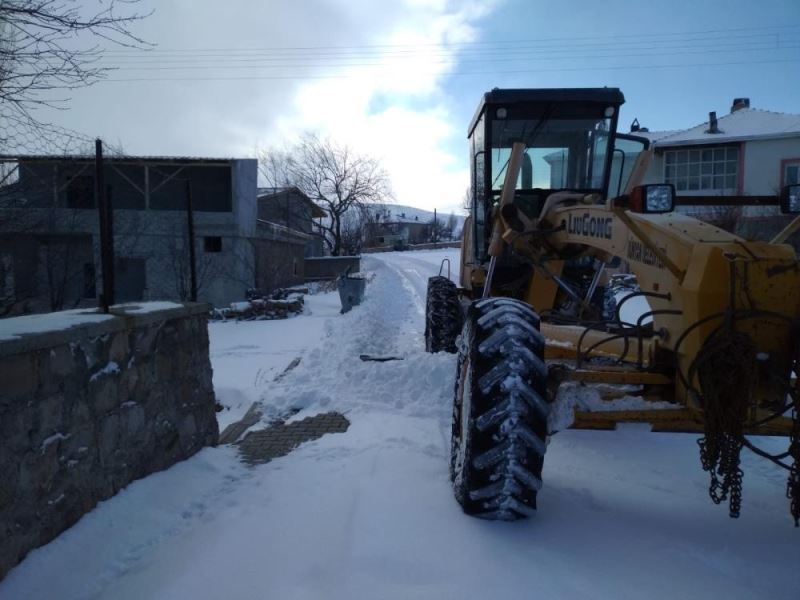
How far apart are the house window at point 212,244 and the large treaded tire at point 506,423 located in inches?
764

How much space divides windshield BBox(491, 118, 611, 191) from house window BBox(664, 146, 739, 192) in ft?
83.1

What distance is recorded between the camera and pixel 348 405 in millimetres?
5895

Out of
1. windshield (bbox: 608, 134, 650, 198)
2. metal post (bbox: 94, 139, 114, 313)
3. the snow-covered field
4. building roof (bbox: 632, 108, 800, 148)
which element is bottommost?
the snow-covered field

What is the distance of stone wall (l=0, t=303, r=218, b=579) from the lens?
2609 millimetres

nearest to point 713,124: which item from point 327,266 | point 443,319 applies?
point 327,266

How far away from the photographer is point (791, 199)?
11.0 ft

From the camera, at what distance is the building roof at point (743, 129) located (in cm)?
2702

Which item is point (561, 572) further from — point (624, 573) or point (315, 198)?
point (315, 198)

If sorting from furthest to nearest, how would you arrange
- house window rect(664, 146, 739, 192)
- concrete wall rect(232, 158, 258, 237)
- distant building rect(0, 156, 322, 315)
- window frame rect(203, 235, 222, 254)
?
house window rect(664, 146, 739, 192), window frame rect(203, 235, 222, 254), concrete wall rect(232, 158, 258, 237), distant building rect(0, 156, 322, 315)

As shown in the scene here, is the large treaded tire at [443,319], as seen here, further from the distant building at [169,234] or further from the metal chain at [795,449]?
the distant building at [169,234]

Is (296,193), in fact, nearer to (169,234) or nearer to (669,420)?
(169,234)

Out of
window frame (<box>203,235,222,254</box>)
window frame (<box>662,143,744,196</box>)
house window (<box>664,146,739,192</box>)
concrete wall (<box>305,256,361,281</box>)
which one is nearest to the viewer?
window frame (<box>203,235,222,254</box>)

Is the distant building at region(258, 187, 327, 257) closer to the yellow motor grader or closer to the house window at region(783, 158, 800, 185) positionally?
the house window at region(783, 158, 800, 185)

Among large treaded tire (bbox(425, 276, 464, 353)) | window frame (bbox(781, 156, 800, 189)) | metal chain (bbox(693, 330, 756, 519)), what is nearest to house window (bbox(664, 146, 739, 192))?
window frame (bbox(781, 156, 800, 189))
